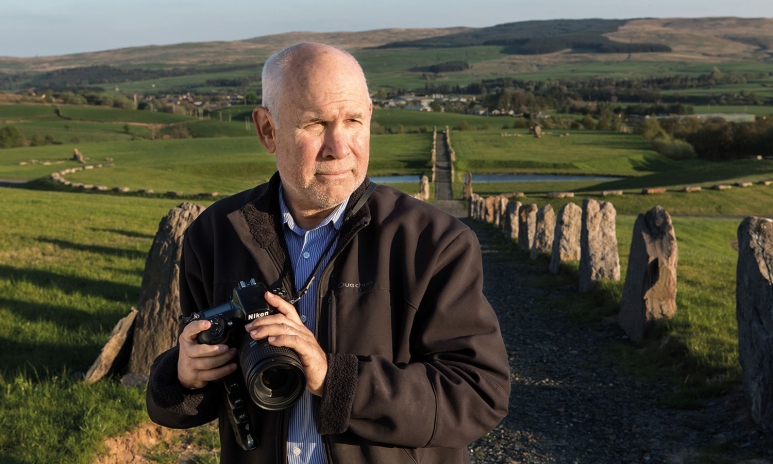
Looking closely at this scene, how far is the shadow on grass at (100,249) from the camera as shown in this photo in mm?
15685

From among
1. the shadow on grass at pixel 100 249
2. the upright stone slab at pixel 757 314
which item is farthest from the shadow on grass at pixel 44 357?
the shadow on grass at pixel 100 249

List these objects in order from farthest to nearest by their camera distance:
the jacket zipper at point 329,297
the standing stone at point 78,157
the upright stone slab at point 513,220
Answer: the standing stone at point 78,157, the upright stone slab at point 513,220, the jacket zipper at point 329,297

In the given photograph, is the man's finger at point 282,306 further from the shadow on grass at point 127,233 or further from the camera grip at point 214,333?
the shadow on grass at point 127,233

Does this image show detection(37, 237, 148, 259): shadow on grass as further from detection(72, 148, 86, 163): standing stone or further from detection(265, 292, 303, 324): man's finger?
detection(72, 148, 86, 163): standing stone

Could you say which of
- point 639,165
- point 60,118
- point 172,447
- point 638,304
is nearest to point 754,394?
point 638,304

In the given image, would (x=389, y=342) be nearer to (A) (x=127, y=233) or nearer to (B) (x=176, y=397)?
(B) (x=176, y=397)

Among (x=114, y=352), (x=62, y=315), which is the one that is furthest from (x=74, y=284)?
(x=114, y=352)

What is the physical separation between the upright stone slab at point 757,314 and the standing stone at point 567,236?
746 cm

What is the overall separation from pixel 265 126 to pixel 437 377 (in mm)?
1245

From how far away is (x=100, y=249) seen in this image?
1625cm

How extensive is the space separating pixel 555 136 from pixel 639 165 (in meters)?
21.9

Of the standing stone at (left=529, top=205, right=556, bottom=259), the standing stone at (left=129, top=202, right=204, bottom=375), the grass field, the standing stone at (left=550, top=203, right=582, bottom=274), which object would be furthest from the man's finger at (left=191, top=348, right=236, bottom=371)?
the grass field

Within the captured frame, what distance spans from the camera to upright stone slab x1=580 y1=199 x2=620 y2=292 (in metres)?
10.5

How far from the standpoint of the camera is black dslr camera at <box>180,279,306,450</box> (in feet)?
8.52
